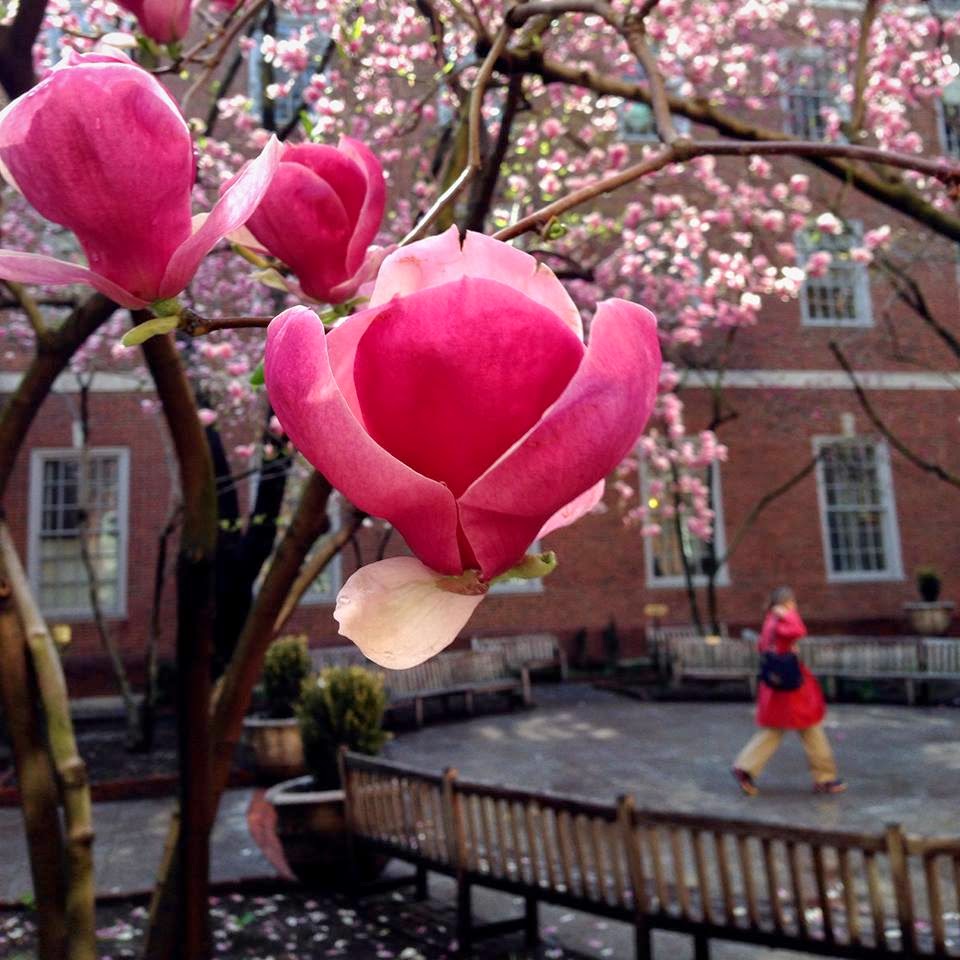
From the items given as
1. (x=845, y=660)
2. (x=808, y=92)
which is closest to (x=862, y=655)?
(x=845, y=660)

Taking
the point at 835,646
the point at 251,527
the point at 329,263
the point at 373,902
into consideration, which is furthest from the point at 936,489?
the point at 329,263

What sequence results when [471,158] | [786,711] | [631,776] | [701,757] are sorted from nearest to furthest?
1. [471,158]
2. [786,711]
3. [631,776]
4. [701,757]

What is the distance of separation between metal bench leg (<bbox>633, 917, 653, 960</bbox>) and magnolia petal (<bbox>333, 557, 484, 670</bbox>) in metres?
4.22

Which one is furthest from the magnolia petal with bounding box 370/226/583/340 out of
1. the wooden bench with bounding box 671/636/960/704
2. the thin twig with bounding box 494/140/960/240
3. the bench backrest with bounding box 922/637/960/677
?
the bench backrest with bounding box 922/637/960/677

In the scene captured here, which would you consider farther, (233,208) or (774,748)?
(774,748)

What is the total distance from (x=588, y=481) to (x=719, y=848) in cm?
402

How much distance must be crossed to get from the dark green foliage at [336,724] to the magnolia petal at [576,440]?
241 inches

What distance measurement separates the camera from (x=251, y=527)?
8.58m

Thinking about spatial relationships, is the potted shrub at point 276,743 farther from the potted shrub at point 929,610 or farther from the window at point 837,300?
the window at point 837,300

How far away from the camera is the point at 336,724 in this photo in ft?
21.0

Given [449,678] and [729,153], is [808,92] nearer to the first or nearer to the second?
[449,678]

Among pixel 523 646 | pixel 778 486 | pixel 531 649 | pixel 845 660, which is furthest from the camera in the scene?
pixel 778 486

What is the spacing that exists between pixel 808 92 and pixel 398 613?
1589 centimetres

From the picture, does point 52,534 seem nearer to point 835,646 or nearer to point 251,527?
point 251,527
